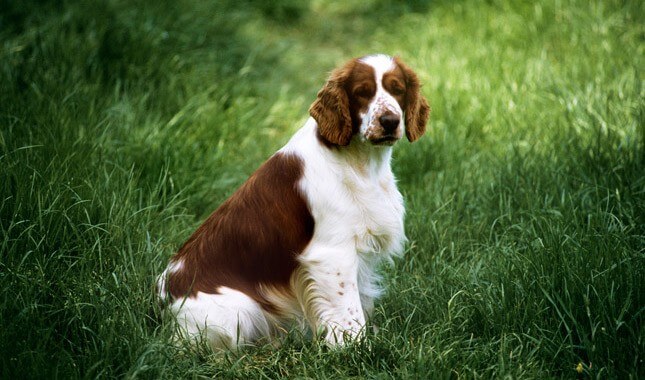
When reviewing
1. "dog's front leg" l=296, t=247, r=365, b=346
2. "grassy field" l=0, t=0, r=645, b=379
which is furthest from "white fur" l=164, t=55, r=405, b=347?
"grassy field" l=0, t=0, r=645, b=379

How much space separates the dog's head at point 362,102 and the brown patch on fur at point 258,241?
0.22 metres

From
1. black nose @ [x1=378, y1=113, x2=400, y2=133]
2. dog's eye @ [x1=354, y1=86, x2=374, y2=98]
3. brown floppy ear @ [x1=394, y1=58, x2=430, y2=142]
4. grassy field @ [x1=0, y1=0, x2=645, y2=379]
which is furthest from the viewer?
brown floppy ear @ [x1=394, y1=58, x2=430, y2=142]

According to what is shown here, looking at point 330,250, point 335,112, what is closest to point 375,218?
point 330,250

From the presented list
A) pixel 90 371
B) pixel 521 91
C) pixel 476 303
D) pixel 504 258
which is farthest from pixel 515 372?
pixel 521 91

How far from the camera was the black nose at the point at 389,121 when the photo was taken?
113 inches

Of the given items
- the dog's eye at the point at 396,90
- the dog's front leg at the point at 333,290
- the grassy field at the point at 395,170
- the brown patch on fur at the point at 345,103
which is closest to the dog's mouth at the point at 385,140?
the brown patch on fur at the point at 345,103

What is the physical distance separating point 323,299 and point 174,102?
2.51m

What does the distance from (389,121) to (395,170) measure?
1680mm

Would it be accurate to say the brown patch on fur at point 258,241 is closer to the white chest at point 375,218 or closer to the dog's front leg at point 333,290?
the dog's front leg at point 333,290

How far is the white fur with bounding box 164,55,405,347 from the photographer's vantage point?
2891 millimetres

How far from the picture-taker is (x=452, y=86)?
536cm

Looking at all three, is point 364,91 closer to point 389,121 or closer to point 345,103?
point 345,103

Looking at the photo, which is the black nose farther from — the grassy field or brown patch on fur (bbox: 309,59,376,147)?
the grassy field

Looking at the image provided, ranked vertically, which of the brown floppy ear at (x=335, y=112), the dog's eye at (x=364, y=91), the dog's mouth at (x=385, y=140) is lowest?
the dog's mouth at (x=385, y=140)
